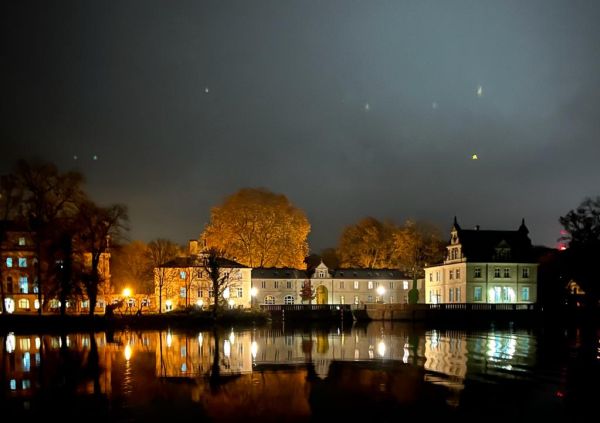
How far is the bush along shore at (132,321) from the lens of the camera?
56.7 m

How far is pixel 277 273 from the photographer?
9419 centimetres

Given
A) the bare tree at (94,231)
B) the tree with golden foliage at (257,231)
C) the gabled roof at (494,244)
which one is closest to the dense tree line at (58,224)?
the bare tree at (94,231)

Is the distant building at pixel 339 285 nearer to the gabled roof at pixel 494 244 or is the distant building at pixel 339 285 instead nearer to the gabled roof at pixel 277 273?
the gabled roof at pixel 277 273

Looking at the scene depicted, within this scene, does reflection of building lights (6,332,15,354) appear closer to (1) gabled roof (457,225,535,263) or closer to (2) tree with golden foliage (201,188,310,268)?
(2) tree with golden foliage (201,188,310,268)

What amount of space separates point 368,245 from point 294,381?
8806 centimetres

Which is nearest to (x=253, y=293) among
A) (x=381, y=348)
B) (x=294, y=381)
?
(x=381, y=348)

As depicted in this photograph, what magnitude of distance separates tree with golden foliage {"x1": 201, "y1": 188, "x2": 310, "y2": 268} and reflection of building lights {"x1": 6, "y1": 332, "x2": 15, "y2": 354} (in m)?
43.2

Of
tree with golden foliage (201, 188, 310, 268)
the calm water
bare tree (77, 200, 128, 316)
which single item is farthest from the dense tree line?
tree with golden foliage (201, 188, 310, 268)

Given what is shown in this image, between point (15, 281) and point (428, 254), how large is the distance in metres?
61.7

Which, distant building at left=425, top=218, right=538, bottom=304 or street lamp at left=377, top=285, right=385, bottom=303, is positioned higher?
distant building at left=425, top=218, right=538, bottom=304

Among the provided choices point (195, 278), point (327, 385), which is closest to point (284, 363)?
point (327, 385)

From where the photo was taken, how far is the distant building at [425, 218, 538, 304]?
278ft

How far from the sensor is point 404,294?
→ 100m

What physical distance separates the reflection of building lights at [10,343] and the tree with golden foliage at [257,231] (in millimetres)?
43219
